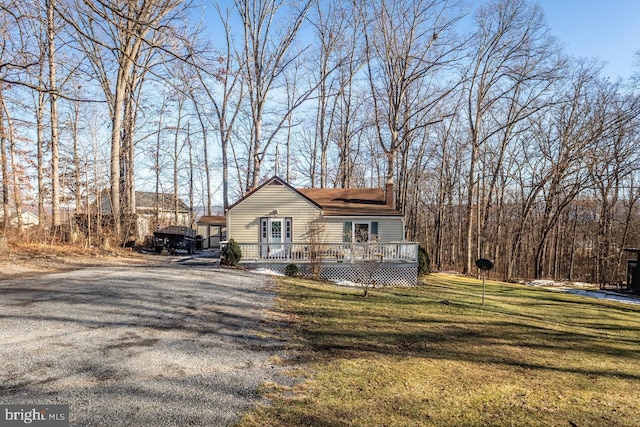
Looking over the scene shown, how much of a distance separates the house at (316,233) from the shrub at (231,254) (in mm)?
390

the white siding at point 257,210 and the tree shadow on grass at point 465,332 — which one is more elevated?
the white siding at point 257,210

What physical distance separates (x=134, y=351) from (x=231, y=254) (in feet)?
31.4

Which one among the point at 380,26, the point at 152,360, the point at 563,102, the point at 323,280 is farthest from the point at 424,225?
the point at 152,360

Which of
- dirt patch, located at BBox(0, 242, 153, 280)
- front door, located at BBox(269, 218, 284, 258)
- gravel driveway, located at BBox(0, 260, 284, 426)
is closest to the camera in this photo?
gravel driveway, located at BBox(0, 260, 284, 426)

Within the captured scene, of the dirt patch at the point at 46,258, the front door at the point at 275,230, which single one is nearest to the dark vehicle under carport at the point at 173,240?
the dirt patch at the point at 46,258

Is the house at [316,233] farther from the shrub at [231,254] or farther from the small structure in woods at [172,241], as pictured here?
the small structure in woods at [172,241]

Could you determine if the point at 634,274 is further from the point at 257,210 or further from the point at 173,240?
the point at 173,240

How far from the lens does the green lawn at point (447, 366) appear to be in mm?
3928

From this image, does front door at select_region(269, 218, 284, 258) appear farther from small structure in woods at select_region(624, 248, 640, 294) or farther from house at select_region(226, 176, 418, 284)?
small structure in woods at select_region(624, 248, 640, 294)

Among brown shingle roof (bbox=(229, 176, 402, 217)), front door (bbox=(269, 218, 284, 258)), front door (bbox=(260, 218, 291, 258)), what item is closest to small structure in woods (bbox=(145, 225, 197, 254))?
brown shingle roof (bbox=(229, 176, 402, 217))

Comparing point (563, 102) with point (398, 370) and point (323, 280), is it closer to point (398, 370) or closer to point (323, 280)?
point (323, 280)

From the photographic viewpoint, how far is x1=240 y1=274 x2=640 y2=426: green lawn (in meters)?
3.93

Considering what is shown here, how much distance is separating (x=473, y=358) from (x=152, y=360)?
5138 millimetres

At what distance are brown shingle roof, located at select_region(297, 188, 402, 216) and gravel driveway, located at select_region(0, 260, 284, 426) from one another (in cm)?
931
